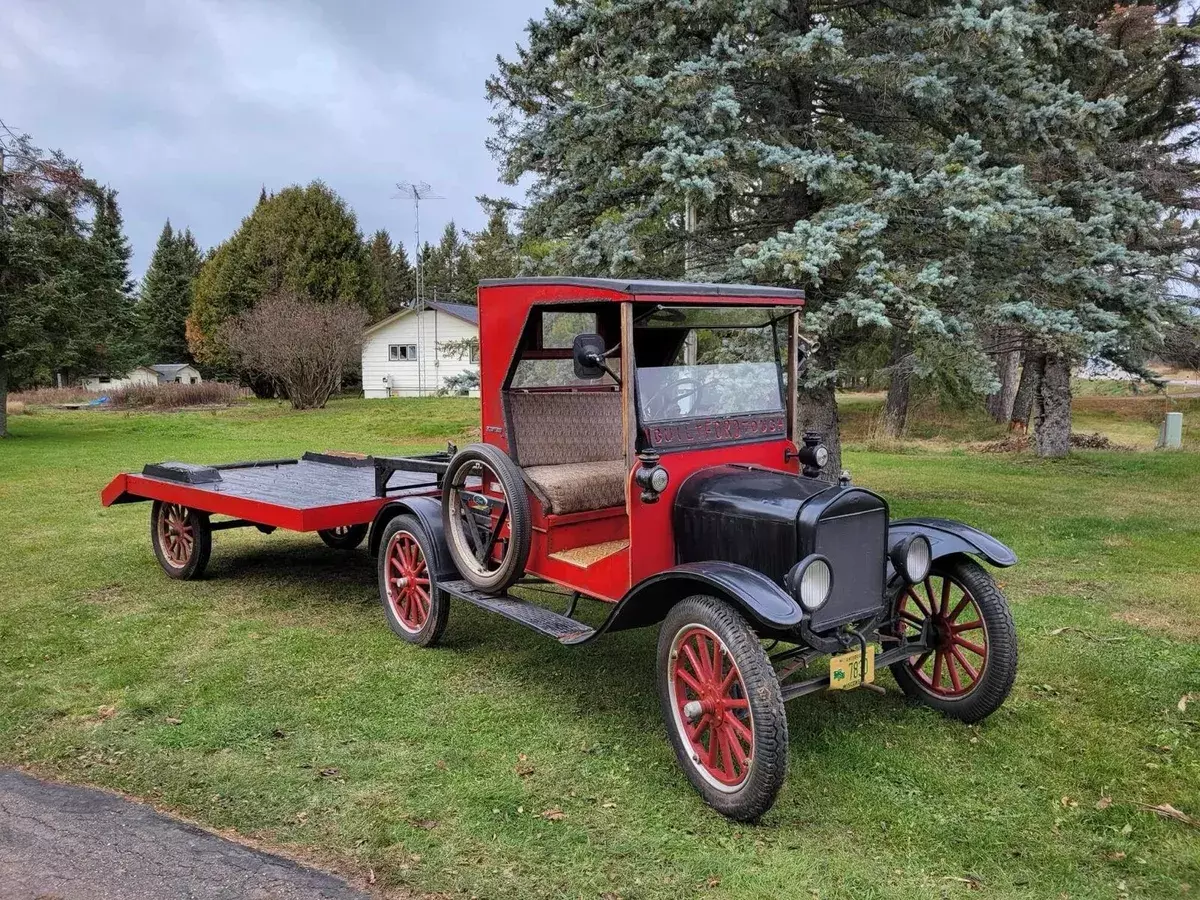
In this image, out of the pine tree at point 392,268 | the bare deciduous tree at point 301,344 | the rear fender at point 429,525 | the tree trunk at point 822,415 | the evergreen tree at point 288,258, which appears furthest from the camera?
the pine tree at point 392,268

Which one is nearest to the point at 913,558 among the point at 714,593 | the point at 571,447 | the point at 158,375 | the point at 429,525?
the point at 714,593

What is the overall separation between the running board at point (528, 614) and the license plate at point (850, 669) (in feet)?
3.61

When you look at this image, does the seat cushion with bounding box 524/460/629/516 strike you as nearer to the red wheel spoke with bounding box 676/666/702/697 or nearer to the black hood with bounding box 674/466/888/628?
the black hood with bounding box 674/466/888/628

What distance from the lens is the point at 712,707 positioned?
3537mm

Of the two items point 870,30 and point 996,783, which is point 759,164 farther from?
point 996,783

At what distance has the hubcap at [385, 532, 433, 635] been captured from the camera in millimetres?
5434

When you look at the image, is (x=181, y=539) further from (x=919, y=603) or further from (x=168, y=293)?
(x=168, y=293)

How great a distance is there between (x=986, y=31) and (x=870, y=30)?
1.53m

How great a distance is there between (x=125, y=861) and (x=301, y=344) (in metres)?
24.8

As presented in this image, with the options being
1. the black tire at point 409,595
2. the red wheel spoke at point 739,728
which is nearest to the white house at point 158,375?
the black tire at point 409,595

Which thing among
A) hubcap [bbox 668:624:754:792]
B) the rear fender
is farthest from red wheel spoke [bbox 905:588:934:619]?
the rear fender

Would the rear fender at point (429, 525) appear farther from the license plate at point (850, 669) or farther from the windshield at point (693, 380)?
the license plate at point (850, 669)

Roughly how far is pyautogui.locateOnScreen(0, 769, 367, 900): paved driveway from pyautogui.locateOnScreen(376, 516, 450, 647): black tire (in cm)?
197

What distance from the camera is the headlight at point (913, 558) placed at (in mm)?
3977
